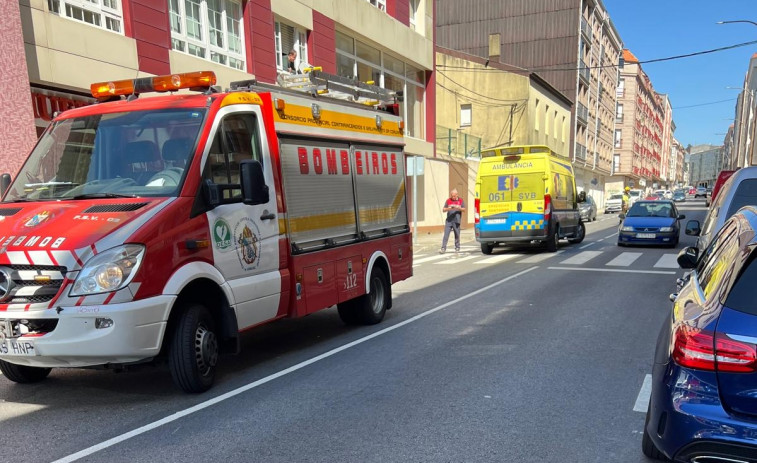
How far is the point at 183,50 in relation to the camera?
42.7 feet

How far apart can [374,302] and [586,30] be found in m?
49.8

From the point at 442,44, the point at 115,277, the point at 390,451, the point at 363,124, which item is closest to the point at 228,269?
the point at 115,277

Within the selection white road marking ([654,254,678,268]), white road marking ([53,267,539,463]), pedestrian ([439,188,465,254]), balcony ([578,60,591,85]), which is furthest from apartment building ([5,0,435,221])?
balcony ([578,60,591,85])

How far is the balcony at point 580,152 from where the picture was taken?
52.0 m

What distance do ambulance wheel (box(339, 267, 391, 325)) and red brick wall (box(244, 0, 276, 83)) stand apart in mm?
9388

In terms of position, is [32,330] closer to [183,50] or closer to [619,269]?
[183,50]

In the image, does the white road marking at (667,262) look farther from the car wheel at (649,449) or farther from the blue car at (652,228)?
the car wheel at (649,449)

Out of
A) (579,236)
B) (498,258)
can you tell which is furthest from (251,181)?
(579,236)

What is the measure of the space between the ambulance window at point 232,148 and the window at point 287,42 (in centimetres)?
1149

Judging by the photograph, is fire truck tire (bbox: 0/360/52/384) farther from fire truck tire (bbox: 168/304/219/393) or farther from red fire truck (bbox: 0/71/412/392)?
fire truck tire (bbox: 168/304/219/393)

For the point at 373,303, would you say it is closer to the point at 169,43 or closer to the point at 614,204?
the point at 169,43

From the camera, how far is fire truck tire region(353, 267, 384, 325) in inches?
284

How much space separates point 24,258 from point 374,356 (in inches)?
132

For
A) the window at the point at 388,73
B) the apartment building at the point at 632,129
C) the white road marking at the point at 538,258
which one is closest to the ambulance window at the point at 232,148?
the white road marking at the point at 538,258
